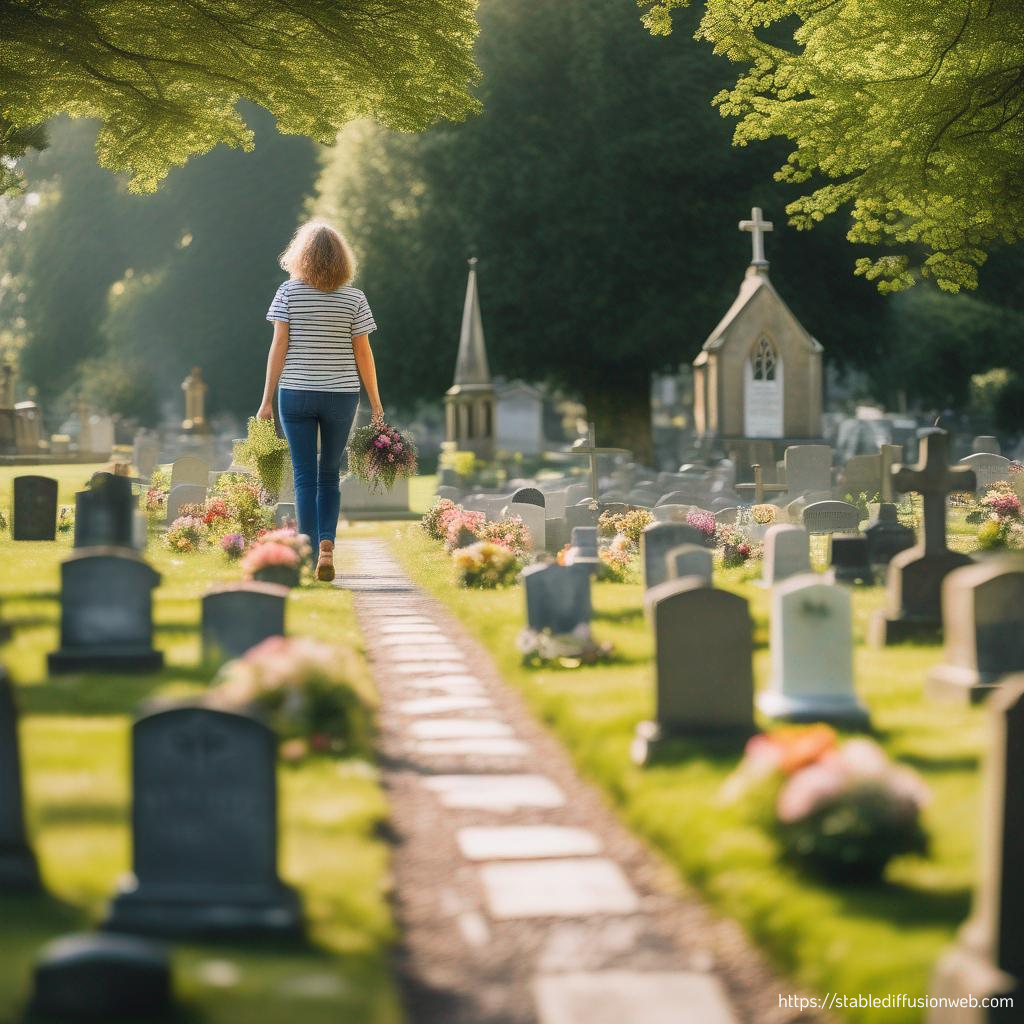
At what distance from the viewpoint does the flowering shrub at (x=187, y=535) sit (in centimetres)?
1491

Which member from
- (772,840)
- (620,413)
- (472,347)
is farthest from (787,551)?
(620,413)

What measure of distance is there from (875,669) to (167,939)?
207 inches

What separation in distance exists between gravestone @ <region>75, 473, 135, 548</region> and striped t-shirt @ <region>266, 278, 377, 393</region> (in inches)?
77.5

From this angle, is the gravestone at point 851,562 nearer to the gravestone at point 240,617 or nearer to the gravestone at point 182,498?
the gravestone at point 240,617

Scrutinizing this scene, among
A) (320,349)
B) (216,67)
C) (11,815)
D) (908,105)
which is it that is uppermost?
(216,67)

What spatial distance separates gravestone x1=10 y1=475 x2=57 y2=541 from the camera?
1520 centimetres

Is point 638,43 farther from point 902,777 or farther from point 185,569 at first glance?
point 902,777

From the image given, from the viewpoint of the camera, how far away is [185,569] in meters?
13.1

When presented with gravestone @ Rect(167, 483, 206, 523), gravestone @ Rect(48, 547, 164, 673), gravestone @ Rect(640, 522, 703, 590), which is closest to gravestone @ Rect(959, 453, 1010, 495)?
gravestone @ Rect(167, 483, 206, 523)

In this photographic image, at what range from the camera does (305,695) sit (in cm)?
676

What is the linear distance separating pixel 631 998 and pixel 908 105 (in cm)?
1417

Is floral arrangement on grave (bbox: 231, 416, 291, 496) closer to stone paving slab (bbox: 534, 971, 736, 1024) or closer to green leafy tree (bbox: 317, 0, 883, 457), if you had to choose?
stone paving slab (bbox: 534, 971, 736, 1024)

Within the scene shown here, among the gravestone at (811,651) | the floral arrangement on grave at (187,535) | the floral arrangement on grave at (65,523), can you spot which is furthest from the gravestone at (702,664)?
the floral arrangement on grave at (65,523)

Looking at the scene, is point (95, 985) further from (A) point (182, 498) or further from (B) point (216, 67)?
(B) point (216, 67)
